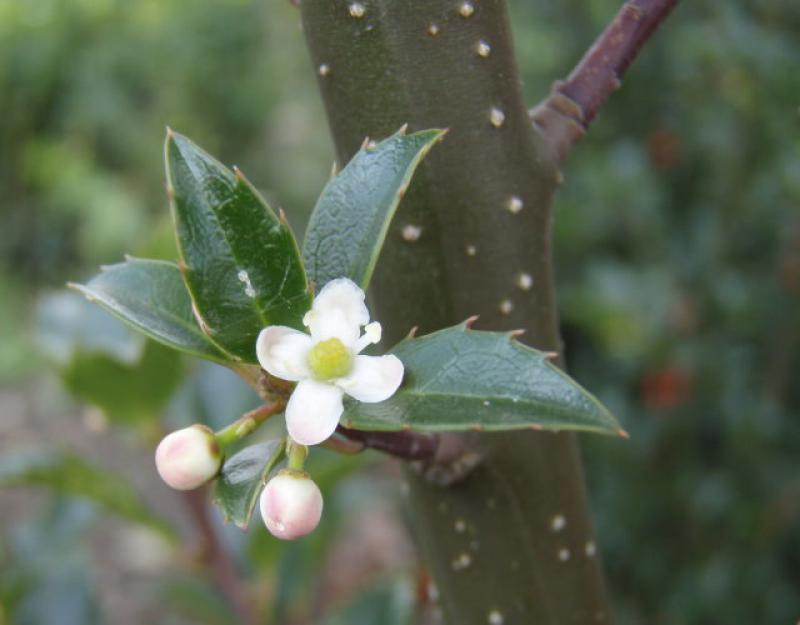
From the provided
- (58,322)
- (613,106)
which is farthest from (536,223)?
(613,106)

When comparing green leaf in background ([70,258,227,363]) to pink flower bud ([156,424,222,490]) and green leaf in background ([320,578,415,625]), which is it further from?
green leaf in background ([320,578,415,625])

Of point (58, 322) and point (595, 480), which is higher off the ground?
point (58, 322)

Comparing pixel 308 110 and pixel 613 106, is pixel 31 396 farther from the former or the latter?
pixel 613 106

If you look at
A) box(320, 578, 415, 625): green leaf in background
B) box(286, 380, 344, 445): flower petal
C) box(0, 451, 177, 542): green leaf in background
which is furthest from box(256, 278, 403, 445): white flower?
box(320, 578, 415, 625): green leaf in background

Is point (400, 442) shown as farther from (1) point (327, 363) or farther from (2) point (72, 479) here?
(2) point (72, 479)

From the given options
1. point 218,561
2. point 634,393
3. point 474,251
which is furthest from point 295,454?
point 634,393

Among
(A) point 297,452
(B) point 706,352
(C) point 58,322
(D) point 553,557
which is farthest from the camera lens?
(B) point 706,352

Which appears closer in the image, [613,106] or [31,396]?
[613,106]
